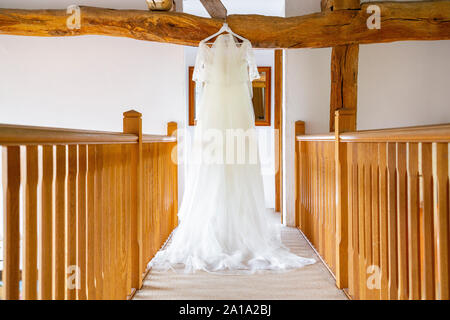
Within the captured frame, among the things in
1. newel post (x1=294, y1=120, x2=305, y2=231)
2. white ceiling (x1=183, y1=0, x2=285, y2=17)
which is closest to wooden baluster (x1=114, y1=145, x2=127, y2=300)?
newel post (x1=294, y1=120, x2=305, y2=231)

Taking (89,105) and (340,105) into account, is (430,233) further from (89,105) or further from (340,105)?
(89,105)

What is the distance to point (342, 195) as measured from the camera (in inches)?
75.2

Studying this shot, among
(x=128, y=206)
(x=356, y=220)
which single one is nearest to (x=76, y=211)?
(x=128, y=206)

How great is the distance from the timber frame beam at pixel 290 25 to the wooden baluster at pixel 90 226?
1825 mm

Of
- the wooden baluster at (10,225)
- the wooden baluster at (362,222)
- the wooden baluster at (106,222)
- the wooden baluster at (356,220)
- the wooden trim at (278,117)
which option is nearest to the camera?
the wooden baluster at (10,225)

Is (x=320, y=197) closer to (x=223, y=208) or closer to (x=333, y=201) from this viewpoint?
(x=333, y=201)

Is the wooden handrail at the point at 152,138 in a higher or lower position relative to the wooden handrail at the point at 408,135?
higher

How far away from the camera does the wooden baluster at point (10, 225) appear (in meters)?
0.75

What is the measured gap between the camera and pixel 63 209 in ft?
3.31

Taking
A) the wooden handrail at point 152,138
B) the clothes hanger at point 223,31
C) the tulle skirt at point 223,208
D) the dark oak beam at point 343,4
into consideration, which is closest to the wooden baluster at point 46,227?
the wooden handrail at point 152,138

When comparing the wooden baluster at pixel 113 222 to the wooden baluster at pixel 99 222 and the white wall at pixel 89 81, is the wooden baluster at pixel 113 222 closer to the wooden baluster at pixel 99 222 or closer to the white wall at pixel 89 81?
the wooden baluster at pixel 99 222

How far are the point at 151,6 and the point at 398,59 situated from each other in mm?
2443

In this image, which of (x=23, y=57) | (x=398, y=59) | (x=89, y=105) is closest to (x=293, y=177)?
(x=398, y=59)
